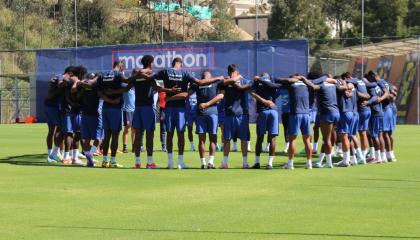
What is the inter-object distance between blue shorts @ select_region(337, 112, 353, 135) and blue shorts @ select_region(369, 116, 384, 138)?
1.23m

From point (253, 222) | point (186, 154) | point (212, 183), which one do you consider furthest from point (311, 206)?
point (186, 154)

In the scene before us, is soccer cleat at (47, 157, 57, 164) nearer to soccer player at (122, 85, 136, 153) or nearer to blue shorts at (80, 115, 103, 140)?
blue shorts at (80, 115, 103, 140)

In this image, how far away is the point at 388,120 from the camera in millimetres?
21312

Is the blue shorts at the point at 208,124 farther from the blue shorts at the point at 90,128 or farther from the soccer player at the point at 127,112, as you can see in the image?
the soccer player at the point at 127,112

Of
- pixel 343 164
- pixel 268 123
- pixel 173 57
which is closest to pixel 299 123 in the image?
pixel 268 123

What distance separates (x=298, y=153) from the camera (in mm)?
24000

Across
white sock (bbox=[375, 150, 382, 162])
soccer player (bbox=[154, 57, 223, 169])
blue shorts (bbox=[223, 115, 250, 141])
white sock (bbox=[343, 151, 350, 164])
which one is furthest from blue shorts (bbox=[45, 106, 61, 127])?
white sock (bbox=[375, 150, 382, 162])

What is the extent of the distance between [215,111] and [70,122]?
13.1 feet

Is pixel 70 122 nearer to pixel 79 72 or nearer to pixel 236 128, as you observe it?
pixel 79 72

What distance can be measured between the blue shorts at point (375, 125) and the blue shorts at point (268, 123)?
128 inches

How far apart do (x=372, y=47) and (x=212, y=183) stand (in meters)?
32.3

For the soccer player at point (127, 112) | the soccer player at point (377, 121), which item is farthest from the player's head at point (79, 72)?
the soccer player at point (377, 121)

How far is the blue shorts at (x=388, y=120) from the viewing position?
2119 cm

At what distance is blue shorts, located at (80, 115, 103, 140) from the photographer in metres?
19.8
